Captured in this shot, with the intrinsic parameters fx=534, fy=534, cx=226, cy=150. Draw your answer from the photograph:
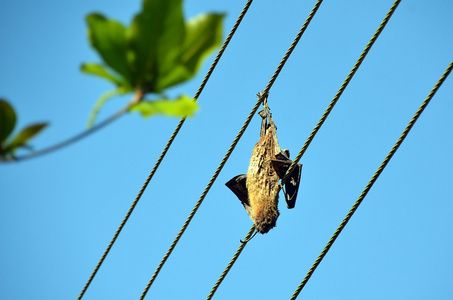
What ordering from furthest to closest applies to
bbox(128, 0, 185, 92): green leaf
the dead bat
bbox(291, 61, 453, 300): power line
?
the dead bat < bbox(291, 61, 453, 300): power line < bbox(128, 0, 185, 92): green leaf

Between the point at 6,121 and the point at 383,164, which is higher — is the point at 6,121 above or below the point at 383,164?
below

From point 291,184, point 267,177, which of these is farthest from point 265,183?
point 291,184

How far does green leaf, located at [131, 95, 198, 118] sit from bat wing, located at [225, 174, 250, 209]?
7115mm

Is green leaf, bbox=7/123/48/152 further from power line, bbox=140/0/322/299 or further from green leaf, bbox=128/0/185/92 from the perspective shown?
power line, bbox=140/0/322/299

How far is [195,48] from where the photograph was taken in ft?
4.34

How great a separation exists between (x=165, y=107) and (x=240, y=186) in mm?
7192

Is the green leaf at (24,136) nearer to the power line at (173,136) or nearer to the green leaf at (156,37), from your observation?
the green leaf at (156,37)

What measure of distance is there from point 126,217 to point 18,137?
5.31 meters

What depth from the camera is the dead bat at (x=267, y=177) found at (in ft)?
25.3

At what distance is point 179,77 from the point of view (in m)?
1.31

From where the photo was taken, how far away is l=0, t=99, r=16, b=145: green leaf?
A: 1.35 meters

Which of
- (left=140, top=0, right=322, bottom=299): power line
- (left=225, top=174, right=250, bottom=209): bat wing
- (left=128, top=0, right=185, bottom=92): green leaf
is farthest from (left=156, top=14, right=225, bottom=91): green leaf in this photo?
(left=225, top=174, right=250, bottom=209): bat wing

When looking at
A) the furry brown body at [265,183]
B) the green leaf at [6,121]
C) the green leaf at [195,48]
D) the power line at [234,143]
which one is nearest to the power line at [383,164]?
the power line at [234,143]

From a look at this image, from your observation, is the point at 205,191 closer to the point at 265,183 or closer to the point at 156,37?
the point at 265,183
